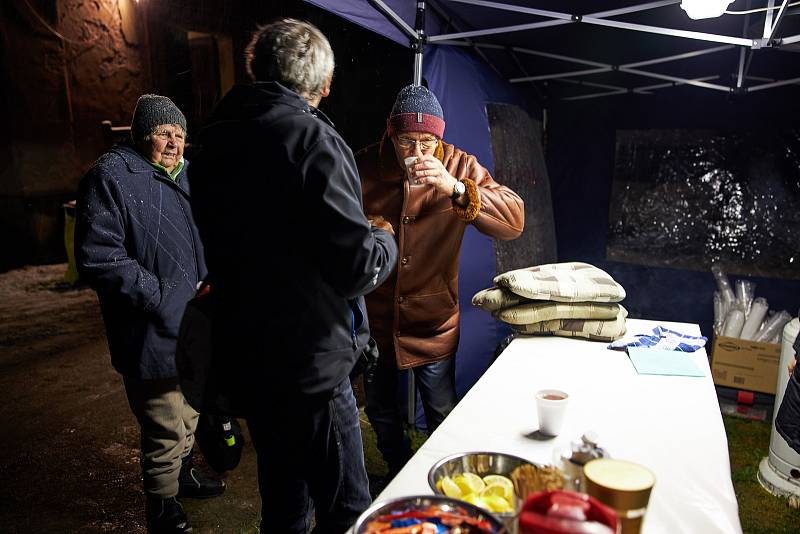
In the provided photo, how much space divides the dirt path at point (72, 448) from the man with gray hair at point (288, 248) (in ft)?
4.66

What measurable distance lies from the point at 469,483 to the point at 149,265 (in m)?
1.68

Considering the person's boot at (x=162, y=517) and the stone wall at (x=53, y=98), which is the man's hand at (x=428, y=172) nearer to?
the person's boot at (x=162, y=517)

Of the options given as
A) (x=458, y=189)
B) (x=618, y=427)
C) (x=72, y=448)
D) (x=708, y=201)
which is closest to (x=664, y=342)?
(x=618, y=427)

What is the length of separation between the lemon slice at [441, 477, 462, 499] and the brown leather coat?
1269 millimetres

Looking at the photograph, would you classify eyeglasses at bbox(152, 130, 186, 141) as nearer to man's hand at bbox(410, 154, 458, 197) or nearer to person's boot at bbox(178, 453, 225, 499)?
man's hand at bbox(410, 154, 458, 197)

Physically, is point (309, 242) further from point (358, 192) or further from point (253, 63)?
point (253, 63)

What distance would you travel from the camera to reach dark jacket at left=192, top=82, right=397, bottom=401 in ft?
4.41

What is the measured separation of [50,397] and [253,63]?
12.3 feet

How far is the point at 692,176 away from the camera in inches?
198

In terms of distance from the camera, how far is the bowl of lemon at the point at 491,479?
3.37 ft

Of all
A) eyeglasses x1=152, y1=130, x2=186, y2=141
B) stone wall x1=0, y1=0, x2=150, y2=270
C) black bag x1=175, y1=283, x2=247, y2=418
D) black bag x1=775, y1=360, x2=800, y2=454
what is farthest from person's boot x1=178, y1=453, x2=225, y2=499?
stone wall x1=0, y1=0, x2=150, y2=270

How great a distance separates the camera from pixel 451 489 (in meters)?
1.18

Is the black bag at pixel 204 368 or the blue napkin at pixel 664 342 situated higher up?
the black bag at pixel 204 368

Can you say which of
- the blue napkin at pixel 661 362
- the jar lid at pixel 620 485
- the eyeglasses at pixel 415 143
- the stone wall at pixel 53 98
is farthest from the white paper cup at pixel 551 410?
the stone wall at pixel 53 98
